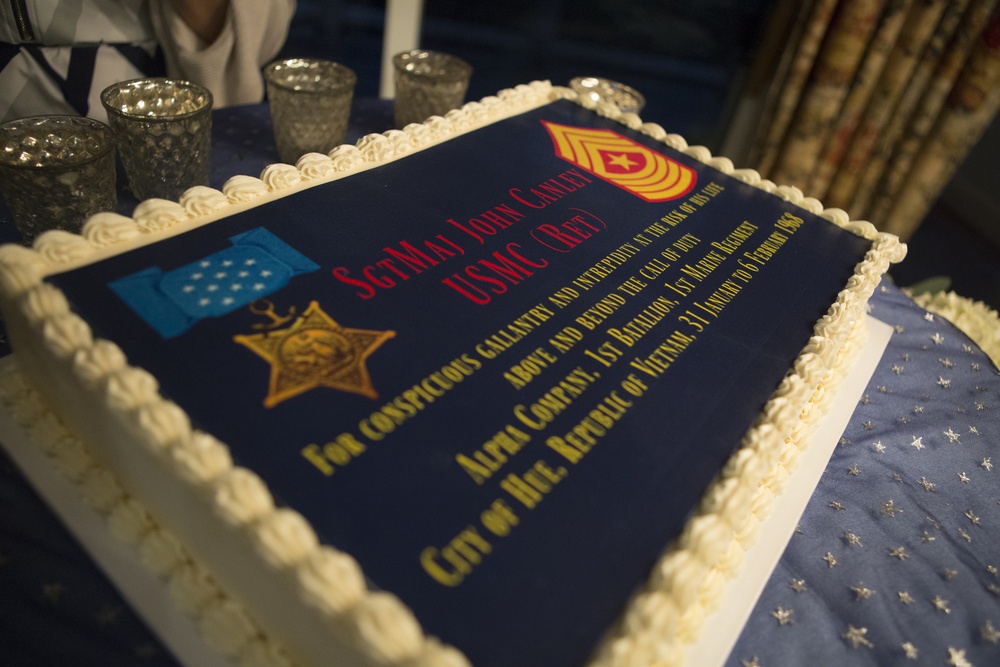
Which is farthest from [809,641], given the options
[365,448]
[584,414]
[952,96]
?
[952,96]

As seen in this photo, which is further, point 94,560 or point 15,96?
point 15,96

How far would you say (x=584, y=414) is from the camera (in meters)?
0.80

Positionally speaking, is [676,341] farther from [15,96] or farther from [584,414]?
[15,96]

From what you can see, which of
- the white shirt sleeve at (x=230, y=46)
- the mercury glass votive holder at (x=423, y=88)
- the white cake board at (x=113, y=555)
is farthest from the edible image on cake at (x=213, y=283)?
the white shirt sleeve at (x=230, y=46)

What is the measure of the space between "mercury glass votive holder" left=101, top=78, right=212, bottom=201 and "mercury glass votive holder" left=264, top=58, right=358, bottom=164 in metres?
0.15

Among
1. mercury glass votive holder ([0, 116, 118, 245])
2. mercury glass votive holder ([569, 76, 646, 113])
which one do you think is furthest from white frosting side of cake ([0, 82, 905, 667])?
mercury glass votive holder ([569, 76, 646, 113])

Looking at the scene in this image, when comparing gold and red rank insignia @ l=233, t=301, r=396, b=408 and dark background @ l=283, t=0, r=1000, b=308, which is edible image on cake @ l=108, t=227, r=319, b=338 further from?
dark background @ l=283, t=0, r=1000, b=308

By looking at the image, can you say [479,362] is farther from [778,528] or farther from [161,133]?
[161,133]

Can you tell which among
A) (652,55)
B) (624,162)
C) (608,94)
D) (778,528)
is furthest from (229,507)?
(652,55)

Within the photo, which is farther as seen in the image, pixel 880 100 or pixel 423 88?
pixel 880 100

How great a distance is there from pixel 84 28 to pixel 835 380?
1690 mm

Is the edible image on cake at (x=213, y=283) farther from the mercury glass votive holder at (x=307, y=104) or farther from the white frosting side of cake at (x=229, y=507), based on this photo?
the mercury glass votive holder at (x=307, y=104)

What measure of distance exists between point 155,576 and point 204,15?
1.25 metres

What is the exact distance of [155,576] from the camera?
28.7 inches
